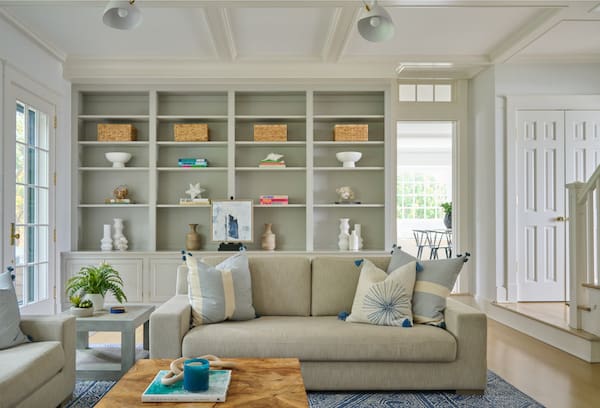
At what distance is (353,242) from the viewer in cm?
580

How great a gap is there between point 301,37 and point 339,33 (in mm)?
435

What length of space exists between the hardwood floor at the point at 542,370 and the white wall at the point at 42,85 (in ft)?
5.05

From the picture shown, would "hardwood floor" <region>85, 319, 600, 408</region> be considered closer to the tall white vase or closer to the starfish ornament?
the tall white vase

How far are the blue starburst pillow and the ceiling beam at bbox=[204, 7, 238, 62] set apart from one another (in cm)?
249

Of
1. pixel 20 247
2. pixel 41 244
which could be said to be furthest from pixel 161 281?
pixel 20 247

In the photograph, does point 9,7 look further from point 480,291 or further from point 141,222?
point 480,291

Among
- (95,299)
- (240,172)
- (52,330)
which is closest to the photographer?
(52,330)

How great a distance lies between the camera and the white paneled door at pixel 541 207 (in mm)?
5543

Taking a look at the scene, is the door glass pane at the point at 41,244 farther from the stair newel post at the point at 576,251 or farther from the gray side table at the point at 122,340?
the stair newel post at the point at 576,251

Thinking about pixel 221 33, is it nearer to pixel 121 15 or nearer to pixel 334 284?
pixel 121 15

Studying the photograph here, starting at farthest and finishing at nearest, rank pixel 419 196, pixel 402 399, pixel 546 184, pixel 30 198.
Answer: pixel 419 196
pixel 546 184
pixel 30 198
pixel 402 399

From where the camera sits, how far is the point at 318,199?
6.14 metres

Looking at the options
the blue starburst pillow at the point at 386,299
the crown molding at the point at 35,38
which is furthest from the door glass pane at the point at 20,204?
the blue starburst pillow at the point at 386,299

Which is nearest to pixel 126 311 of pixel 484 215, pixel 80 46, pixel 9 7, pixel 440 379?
pixel 440 379
